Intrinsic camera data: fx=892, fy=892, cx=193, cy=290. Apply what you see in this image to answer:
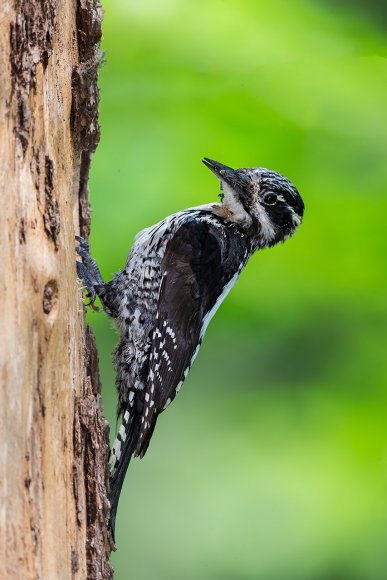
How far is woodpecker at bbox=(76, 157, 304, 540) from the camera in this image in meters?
3.70

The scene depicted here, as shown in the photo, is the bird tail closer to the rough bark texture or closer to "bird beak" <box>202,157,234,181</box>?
the rough bark texture

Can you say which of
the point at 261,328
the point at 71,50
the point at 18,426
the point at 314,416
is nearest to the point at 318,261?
the point at 261,328

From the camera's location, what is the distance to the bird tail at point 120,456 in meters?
3.25

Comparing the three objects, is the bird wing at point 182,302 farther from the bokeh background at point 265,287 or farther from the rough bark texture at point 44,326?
the rough bark texture at point 44,326

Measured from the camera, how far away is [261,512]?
485 cm

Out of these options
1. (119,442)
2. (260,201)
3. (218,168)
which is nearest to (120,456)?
(119,442)

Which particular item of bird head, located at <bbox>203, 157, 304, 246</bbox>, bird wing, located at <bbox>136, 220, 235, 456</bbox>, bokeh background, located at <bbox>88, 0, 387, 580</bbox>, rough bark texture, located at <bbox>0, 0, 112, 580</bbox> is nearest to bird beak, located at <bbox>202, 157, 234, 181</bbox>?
bird head, located at <bbox>203, 157, 304, 246</bbox>

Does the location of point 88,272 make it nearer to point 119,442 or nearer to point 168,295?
point 168,295

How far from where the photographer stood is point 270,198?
4.27 metres

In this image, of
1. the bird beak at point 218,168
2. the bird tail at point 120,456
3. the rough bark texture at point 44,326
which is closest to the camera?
the rough bark texture at point 44,326

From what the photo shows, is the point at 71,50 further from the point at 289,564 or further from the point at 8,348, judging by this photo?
the point at 289,564

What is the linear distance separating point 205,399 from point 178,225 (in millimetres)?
1784

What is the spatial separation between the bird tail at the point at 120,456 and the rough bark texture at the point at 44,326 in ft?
1.09

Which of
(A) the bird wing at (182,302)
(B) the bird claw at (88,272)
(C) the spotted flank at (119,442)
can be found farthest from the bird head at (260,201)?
(C) the spotted flank at (119,442)
